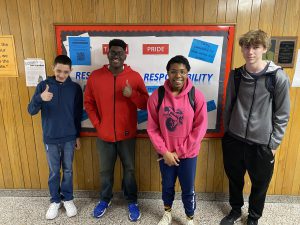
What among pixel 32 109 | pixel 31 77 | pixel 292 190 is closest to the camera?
pixel 32 109

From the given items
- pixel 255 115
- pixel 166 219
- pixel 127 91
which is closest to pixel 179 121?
pixel 127 91

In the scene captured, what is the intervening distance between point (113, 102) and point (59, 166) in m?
0.74

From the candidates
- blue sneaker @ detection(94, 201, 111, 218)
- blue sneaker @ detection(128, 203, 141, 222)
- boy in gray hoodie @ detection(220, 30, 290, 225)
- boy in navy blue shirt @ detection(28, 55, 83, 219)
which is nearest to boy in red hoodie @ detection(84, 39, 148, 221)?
blue sneaker @ detection(128, 203, 141, 222)

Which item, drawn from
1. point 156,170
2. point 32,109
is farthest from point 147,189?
A: point 32,109

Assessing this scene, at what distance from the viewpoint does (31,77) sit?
2240 millimetres

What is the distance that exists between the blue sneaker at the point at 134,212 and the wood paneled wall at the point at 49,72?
26 cm

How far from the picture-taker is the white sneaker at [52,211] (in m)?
2.22

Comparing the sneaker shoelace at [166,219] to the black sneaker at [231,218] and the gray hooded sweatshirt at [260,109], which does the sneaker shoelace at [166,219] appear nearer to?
the black sneaker at [231,218]

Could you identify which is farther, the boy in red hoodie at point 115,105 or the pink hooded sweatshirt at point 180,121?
the boy in red hoodie at point 115,105

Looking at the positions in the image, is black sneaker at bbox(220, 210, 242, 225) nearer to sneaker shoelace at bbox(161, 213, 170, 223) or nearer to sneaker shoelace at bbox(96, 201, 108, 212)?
sneaker shoelace at bbox(161, 213, 170, 223)

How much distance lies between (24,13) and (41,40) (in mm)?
238

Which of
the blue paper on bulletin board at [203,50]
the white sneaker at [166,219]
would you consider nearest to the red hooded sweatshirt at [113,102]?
the blue paper on bulletin board at [203,50]

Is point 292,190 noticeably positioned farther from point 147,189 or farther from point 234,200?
point 147,189

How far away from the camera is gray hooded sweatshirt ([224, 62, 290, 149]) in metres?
1.77
